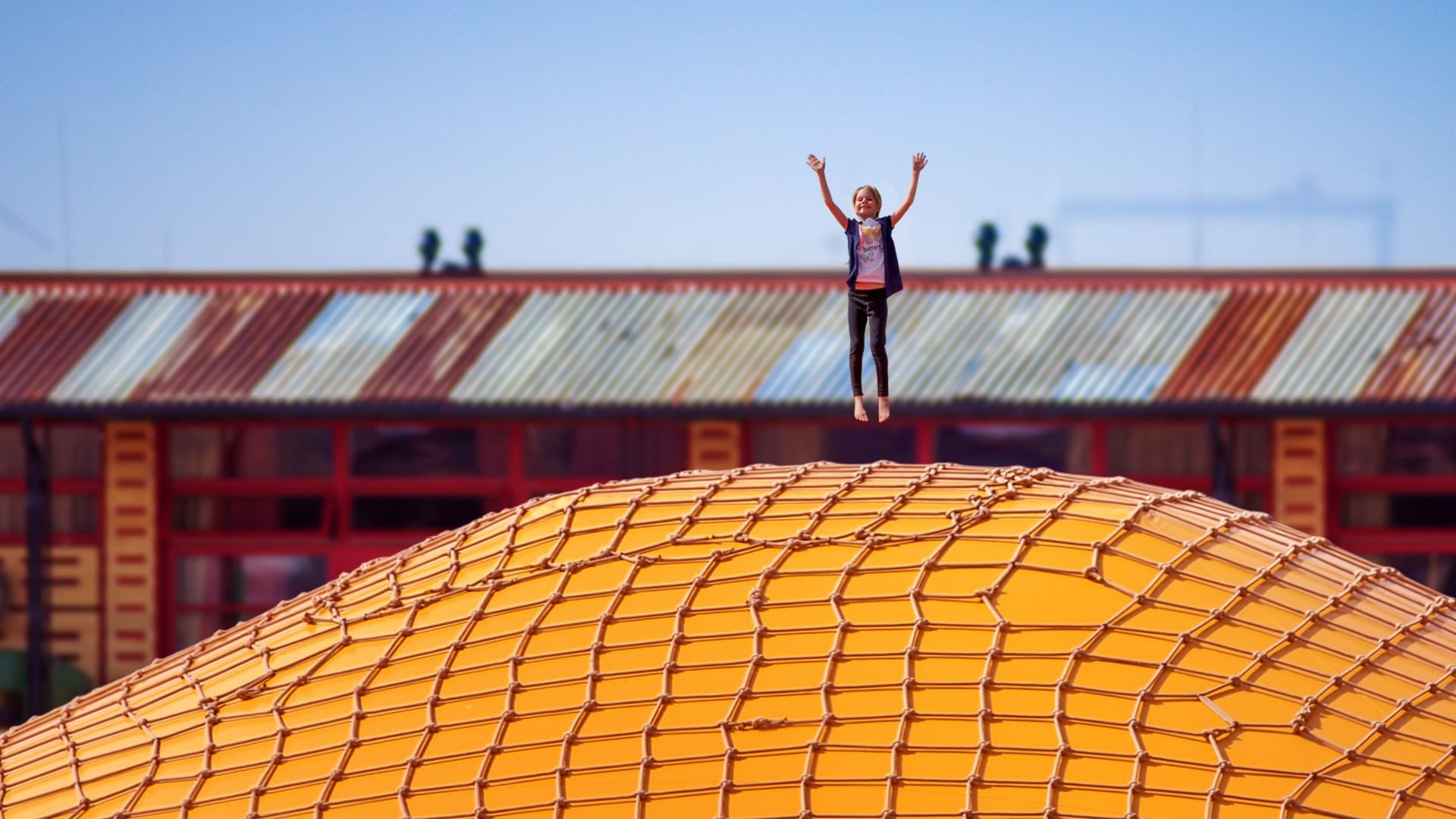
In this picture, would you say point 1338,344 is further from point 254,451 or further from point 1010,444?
point 254,451

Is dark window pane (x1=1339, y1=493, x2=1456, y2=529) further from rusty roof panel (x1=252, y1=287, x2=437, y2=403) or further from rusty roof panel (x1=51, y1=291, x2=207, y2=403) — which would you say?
rusty roof panel (x1=51, y1=291, x2=207, y2=403)

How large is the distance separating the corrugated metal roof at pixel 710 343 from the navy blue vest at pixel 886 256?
40.1 feet

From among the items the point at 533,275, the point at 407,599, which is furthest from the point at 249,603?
the point at 407,599

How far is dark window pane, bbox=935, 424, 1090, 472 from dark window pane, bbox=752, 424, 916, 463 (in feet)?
1.61

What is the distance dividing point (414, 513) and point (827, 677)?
14.2 metres

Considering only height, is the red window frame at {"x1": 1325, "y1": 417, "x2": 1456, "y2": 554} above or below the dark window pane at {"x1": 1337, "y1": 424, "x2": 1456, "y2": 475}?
below

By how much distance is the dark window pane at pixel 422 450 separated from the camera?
23.4 metres

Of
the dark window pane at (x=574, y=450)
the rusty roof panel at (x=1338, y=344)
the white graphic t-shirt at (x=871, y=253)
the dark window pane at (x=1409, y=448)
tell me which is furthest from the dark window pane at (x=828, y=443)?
the white graphic t-shirt at (x=871, y=253)

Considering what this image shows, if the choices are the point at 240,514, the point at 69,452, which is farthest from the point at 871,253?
the point at 69,452

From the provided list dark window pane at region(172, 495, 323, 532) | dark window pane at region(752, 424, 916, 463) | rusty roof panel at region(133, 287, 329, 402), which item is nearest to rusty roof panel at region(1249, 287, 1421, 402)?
dark window pane at region(752, 424, 916, 463)

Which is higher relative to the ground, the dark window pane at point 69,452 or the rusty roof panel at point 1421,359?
the rusty roof panel at point 1421,359

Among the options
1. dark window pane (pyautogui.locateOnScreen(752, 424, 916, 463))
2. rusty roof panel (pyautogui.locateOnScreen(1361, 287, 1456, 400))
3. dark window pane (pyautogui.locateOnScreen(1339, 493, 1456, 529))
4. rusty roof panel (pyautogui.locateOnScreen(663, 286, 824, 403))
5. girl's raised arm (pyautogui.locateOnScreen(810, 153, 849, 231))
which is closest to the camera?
girl's raised arm (pyautogui.locateOnScreen(810, 153, 849, 231))

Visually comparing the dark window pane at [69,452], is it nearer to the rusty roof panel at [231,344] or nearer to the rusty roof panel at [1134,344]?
the rusty roof panel at [231,344]

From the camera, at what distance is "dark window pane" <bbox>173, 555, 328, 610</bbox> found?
23547mm
